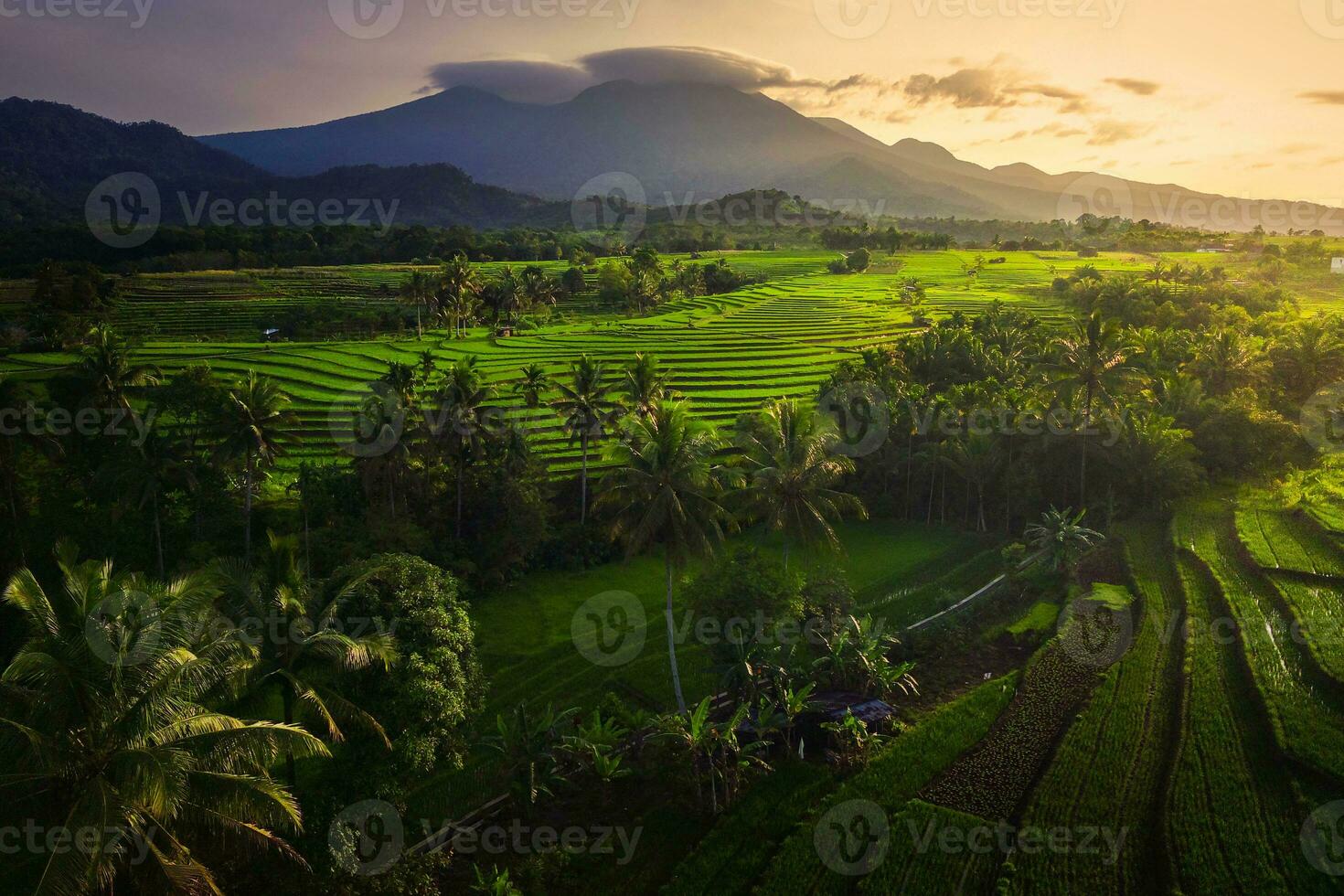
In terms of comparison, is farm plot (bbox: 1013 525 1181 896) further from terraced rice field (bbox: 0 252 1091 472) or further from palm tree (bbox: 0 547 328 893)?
terraced rice field (bbox: 0 252 1091 472)

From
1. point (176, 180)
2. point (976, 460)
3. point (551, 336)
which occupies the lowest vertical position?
point (976, 460)

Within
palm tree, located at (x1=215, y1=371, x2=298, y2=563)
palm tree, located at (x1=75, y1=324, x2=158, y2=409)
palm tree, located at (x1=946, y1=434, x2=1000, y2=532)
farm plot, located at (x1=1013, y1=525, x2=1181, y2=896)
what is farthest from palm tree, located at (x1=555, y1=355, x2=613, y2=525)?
farm plot, located at (x1=1013, y1=525, x2=1181, y2=896)

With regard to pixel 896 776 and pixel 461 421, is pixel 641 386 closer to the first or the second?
pixel 461 421

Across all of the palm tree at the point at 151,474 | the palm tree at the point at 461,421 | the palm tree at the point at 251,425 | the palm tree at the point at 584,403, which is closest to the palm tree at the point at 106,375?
the palm tree at the point at 151,474

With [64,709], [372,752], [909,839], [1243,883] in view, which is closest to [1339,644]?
[1243,883]

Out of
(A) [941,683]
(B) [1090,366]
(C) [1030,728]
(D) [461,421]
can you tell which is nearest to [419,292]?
(D) [461,421]

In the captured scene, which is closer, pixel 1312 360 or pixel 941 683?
pixel 941 683
